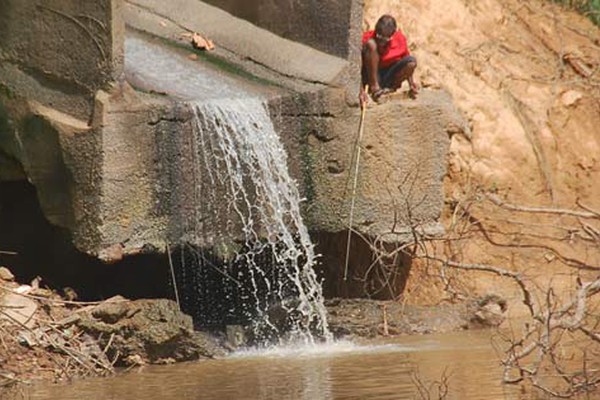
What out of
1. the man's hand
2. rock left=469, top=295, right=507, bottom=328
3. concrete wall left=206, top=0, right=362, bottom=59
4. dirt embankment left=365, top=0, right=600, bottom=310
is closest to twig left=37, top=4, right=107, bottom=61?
concrete wall left=206, top=0, right=362, bottom=59

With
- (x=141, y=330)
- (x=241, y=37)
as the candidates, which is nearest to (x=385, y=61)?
(x=241, y=37)

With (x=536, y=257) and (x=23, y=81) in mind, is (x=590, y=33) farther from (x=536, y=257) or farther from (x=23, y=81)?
(x=23, y=81)

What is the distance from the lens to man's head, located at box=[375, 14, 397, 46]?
42.4 ft

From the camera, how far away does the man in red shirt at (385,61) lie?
12.9 m

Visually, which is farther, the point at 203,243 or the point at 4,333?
the point at 203,243

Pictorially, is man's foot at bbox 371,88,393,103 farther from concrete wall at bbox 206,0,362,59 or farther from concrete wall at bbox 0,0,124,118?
concrete wall at bbox 0,0,124,118

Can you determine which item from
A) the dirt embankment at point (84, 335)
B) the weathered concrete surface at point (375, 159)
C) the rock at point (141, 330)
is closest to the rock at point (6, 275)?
the dirt embankment at point (84, 335)

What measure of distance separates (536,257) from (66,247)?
10.8ft

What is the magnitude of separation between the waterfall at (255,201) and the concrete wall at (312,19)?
0.85 metres

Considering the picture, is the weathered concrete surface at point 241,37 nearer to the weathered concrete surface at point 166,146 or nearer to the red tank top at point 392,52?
the weathered concrete surface at point 166,146

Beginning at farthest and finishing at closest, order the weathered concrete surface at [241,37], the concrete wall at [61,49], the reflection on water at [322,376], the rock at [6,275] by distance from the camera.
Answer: the weathered concrete surface at [241,37], the rock at [6,275], the concrete wall at [61,49], the reflection on water at [322,376]

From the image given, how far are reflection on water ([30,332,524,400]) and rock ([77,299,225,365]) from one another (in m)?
0.16

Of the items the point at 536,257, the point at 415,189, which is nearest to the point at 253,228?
the point at 415,189

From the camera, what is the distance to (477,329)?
42.1 ft
